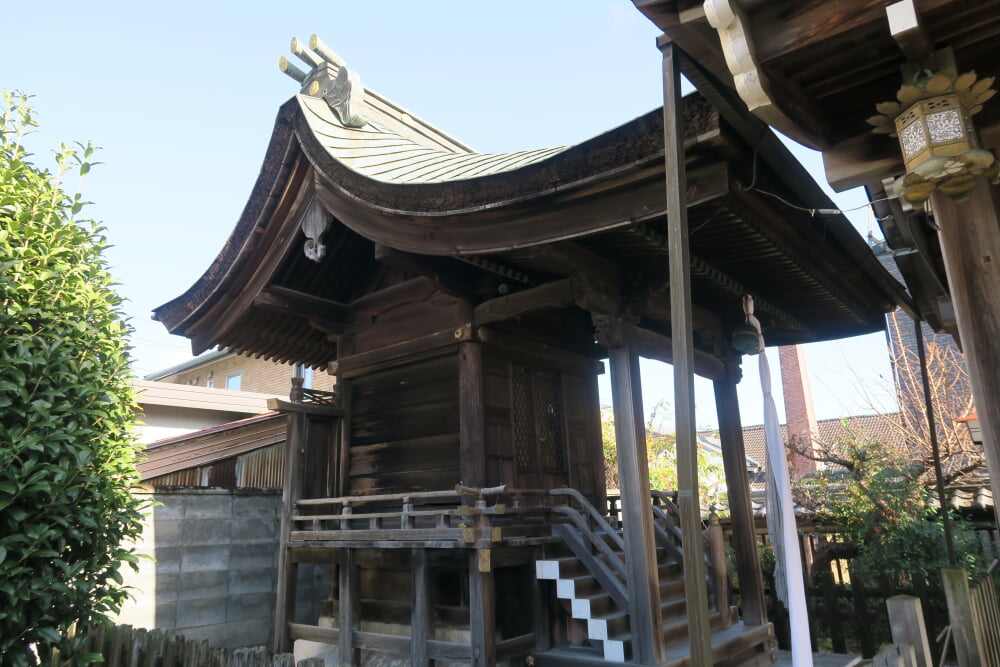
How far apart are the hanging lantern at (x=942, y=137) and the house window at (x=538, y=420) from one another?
5013 millimetres

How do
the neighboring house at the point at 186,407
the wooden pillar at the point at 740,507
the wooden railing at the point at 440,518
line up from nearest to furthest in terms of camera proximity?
the wooden railing at the point at 440,518 → the wooden pillar at the point at 740,507 → the neighboring house at the point at 186,407

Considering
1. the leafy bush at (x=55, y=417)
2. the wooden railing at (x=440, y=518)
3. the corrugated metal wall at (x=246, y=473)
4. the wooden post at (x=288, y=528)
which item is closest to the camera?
the leafy bush at (x=55, y=417)

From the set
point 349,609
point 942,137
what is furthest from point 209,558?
point 942,137

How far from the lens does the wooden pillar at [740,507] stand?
720cm

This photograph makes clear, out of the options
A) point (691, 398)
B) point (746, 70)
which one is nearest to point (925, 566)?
point (691, 398)

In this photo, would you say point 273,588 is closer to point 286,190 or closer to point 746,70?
point 286,190

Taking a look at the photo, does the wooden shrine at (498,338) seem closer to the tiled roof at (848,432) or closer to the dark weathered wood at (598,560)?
the dark weathered wood at (598,560)

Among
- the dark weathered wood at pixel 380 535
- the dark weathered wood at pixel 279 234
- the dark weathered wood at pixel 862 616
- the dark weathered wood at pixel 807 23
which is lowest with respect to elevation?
the dark weathered wood at pixel 862 616

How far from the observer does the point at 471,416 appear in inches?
265

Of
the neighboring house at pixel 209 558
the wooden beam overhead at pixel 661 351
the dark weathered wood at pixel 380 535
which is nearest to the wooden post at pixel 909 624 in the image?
the wooden beam overhead at pixel 661 351

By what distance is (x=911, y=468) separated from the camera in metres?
9.46

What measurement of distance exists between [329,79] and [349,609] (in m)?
6.21

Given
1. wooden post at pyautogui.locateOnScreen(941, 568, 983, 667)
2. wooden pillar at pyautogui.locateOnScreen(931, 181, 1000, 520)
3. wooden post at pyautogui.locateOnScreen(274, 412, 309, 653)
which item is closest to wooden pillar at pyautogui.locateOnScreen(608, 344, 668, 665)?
wooden post at pyautogui.locateOnScreen(941, 568, 983, 667)

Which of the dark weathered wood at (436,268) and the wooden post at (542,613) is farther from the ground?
the dark weathered wood at (436,268)
